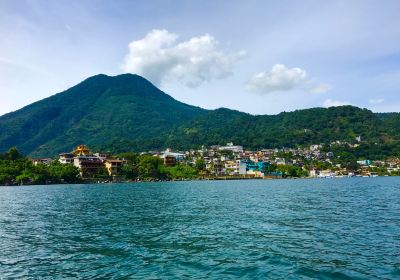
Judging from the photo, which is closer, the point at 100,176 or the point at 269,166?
the point at 100,176

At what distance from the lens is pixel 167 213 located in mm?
37875

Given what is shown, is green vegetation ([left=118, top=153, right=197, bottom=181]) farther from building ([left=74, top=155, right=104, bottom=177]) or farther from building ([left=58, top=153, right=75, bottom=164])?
building ([left=58, top=153, right=75, bottom=164])

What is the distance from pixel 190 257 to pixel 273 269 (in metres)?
4.23

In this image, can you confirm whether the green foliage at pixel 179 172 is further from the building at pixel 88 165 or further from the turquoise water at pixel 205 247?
the turquoise water at pixel 205 247

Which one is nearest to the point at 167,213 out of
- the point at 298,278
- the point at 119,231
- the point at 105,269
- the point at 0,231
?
the point at 119,231

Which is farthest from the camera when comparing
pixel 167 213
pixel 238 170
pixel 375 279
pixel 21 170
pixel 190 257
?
pixel 238 170

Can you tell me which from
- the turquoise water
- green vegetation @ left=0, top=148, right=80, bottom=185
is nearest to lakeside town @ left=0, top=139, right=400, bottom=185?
green vegetation @ left=0, top=148, right=80, bottom=185

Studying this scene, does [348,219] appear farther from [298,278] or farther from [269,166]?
[269,166]

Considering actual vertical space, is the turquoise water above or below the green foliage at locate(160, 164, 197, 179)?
below

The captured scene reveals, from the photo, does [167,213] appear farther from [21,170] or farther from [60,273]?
[21,170]

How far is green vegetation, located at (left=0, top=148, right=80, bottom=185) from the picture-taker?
4850 inches

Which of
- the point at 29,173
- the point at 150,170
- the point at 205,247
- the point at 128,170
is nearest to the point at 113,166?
the point at 128,170

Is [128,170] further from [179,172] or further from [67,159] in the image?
[67,159]

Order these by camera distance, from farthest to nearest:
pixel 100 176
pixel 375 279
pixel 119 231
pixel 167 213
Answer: pixel 100 176 < pixel 167 213 < pixel 119 231 < pixel 375 279
